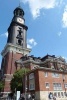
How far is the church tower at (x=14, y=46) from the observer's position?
55359mm

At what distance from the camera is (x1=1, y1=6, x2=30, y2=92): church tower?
5536cm

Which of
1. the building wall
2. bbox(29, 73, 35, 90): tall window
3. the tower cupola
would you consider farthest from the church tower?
the building wall

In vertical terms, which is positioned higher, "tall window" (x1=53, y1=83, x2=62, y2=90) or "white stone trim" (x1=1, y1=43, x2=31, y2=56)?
"white stone trim" (x1=1, y1=43, x2=31, y2=56)

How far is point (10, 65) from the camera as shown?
5675 centimetres

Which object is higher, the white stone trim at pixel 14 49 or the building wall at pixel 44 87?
the white stone trim at pixel 14 49

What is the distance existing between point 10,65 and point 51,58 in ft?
62.1

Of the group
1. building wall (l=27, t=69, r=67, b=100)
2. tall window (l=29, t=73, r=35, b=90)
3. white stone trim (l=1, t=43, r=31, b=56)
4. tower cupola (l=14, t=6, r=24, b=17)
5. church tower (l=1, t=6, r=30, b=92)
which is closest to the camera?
building wall (l=27, t=69, r=67, b=100)

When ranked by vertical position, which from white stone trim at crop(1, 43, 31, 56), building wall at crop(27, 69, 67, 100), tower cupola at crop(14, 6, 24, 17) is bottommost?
building wall at crop(27, 69, 67, 100)

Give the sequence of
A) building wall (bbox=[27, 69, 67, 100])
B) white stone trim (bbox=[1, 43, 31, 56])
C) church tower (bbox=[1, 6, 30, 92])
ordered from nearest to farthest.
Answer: building wall (bbox=[27, 69, 67, 100]) < church tower (bbox=[1, 6, 30, 92]) < white stone trim (bbox=[1, 43, 31, 56])

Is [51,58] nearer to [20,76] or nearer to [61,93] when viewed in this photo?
[20,76]

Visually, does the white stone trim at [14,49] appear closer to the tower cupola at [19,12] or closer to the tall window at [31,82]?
the tower cupola at [19,12]

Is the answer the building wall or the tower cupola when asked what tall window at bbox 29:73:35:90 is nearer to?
the building wall

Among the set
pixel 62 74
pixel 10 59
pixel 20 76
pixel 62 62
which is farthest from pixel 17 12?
pixel 62 74

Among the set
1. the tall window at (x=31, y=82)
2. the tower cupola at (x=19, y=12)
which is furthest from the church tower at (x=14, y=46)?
the tall window at (x=31, y=82)
